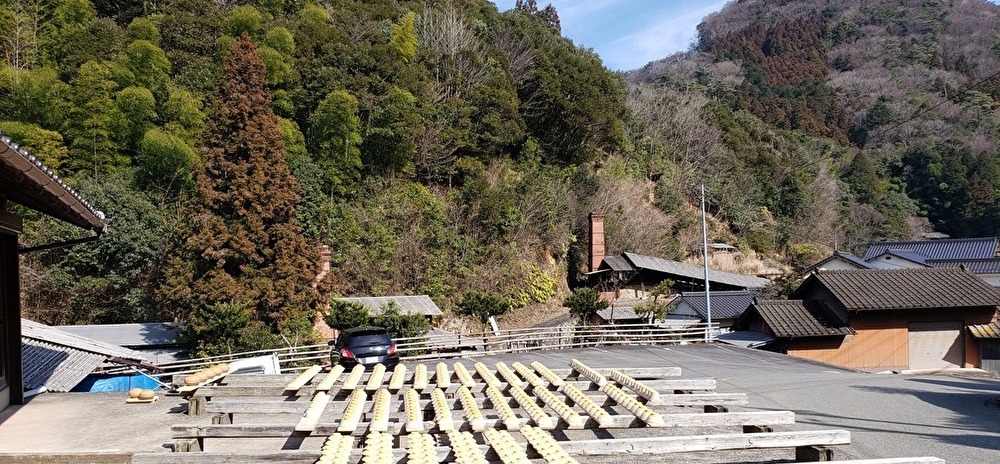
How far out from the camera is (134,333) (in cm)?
2111

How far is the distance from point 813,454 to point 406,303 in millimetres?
23017

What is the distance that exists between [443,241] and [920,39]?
420ft

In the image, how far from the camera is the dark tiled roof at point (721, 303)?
30.3 metres

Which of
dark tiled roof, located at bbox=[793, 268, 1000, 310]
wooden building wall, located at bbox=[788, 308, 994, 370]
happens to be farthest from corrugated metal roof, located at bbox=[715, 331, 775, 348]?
dark tiled roof, located at bbox=[793, 268, 1000, 310]

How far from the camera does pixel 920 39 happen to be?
123 metres

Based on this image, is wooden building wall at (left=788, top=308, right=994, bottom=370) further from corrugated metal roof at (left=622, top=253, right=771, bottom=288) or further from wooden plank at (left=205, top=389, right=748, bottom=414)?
wooden plank at (left=205, top=389, right=748, bottom=414)

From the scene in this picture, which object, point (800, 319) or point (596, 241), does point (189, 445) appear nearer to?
point (800, 319)

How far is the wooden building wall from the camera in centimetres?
2148

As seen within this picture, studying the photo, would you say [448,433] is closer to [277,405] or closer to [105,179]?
[277,405]

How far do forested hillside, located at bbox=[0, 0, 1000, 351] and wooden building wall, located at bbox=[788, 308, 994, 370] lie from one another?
14185 millimetres

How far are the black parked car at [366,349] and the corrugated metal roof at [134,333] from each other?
311 inches

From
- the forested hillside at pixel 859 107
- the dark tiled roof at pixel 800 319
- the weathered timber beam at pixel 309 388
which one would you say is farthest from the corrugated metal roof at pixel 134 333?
the forested hillside at pixel 859 107

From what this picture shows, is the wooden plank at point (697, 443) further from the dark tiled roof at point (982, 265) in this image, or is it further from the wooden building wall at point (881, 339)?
the dark tiled roof at point (982, 265)

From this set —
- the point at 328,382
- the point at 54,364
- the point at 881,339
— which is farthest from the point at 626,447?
the point at 881,339
